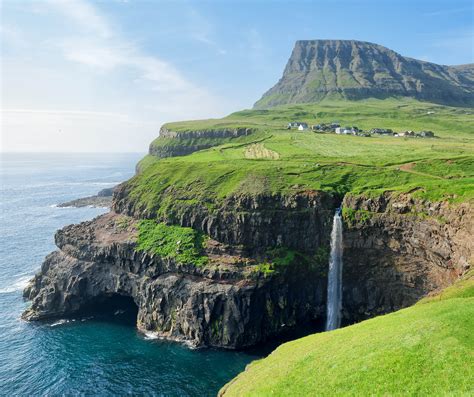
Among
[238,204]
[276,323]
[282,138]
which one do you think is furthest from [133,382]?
[282,138]

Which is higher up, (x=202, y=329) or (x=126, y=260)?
(x=126, y=260)

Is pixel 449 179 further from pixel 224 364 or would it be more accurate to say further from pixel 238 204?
pixel 224 364

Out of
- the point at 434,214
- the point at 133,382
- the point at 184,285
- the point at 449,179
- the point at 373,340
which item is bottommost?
the point at 133,382

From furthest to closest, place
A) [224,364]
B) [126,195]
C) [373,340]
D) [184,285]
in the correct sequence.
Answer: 1. [126,195]
2. [184,285]
3. [224,364]
4. [373,340]

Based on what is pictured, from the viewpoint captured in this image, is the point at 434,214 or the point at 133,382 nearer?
the point at 133,382

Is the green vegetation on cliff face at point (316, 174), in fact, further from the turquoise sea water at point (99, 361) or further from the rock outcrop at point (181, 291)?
the turquoise sea water at point (99, 361)

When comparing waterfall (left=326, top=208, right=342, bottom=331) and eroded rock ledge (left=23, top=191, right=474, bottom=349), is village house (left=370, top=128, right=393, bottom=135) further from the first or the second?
waterfall (left=326, top=208, right=342, bottom=331)
